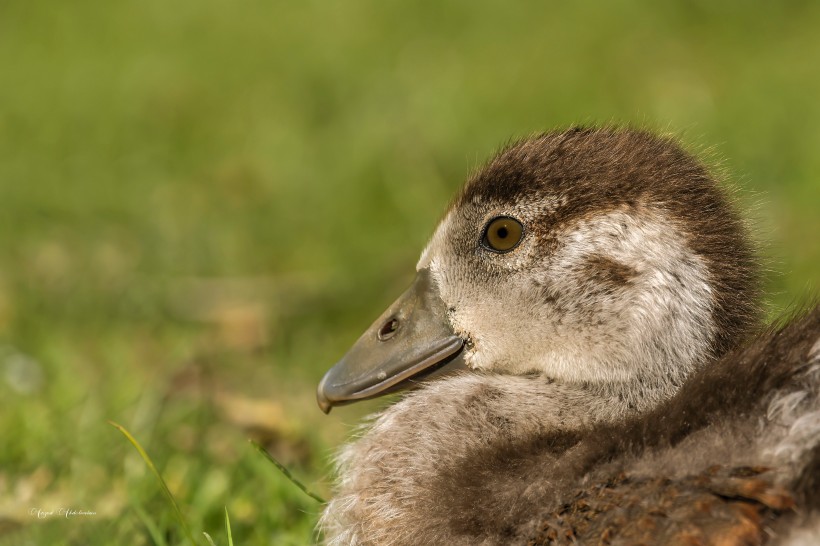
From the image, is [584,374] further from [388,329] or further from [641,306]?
[388,329]

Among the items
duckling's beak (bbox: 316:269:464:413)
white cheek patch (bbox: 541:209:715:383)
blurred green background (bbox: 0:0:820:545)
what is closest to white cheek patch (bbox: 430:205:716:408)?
white cheek patch (bbox: 541:209:715:383)

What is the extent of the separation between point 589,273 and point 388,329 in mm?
698

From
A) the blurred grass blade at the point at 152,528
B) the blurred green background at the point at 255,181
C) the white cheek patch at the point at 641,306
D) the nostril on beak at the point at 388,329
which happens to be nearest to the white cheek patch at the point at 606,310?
the white cheek patch at the point at 641,306

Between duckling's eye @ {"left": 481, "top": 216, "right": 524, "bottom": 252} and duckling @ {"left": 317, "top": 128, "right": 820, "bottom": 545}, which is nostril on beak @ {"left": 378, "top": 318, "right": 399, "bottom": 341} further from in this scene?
duckling's eye @ {"left": 481, "top": 216, "right": 524, "bottom": 252}

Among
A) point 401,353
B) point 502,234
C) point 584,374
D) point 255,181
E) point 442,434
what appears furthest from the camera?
point 255,181

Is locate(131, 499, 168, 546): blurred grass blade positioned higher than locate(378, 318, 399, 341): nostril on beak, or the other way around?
locate(378, 318, 399, 341): nostril on beak

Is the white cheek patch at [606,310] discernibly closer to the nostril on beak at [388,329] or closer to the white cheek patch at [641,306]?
the white cheek patch at [641,306]

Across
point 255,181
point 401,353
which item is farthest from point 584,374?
point 255,181

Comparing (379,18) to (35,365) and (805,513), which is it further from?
(805,513)

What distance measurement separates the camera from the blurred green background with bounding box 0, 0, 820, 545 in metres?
3.85

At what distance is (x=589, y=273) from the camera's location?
2859 mm

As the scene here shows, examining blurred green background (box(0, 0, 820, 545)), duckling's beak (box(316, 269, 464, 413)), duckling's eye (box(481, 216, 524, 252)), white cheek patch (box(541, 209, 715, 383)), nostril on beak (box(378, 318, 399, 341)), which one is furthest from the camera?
A: blurred green background (box(0, 0, 820, 545))

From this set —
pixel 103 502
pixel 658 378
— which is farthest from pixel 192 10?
pixel 658 378

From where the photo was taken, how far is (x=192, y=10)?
11398 mm
